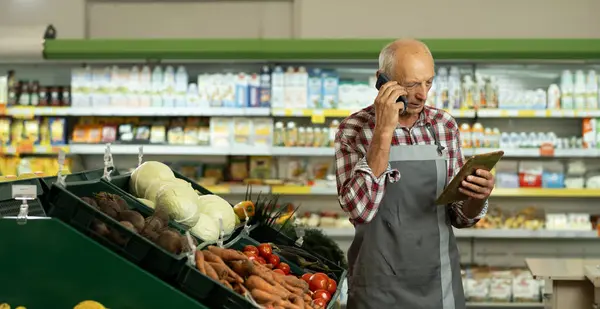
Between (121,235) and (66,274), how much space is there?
178 millimetres

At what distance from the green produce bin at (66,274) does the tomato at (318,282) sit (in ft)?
3.21

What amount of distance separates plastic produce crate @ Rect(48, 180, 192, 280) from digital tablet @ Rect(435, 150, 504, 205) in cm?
88

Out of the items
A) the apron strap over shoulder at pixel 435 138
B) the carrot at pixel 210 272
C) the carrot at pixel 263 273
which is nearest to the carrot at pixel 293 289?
the carrot at pixel 263 273

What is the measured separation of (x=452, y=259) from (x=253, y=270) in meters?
0.70

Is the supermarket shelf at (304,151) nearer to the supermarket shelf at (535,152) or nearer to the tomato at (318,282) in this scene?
the supermarket shelf at (535,152)

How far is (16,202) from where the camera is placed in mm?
2500

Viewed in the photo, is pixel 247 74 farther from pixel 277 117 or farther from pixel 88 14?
pixel 88 14

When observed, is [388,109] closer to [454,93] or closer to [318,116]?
[318,116]

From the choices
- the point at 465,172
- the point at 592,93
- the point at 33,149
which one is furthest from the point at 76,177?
the point at 592,93

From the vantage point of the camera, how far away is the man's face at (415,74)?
263 centimetres

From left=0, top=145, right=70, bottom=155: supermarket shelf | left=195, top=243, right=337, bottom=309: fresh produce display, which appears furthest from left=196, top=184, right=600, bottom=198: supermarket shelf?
left=195, top=243, right=337, bottom=309: fresh produce display

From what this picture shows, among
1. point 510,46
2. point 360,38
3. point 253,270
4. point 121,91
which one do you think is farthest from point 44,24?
Answer: point 253,270

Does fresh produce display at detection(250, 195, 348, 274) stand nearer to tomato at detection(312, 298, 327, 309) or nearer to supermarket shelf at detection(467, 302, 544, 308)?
tomato at detection(312, 298, 327, 309)

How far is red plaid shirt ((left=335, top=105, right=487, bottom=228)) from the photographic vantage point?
2.58 meters
